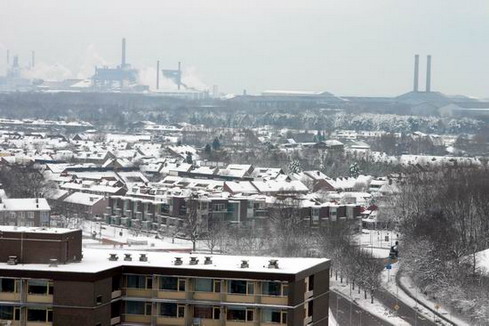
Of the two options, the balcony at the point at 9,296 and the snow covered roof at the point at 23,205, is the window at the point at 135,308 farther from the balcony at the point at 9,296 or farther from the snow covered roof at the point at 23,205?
the snow covered roof at the point at 23,205

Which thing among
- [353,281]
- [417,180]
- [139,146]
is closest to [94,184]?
[417,180]

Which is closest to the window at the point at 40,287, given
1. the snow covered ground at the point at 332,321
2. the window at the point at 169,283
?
the window at the point at 169,283

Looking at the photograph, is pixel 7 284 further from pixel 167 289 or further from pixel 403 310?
pixel 403 310

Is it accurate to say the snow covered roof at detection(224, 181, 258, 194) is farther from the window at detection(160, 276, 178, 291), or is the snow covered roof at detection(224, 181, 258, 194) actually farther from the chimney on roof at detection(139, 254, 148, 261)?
the window at detection(160, 276, 178, 291)

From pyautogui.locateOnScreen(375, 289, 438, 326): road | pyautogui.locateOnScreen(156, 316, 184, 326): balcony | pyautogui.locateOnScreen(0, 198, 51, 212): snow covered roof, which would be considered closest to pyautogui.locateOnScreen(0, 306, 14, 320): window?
pyautogui.locateOnScreen(156, 316, 184, 326): balcony

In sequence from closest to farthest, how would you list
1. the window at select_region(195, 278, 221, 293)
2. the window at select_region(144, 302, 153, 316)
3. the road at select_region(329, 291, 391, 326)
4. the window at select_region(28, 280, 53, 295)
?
1. the window at select_region(28, 280, 53, 295)
2. the window at select_region(195, 278, 221, 293)
3. the window at select_region(144, 302, 153, 316)
4. the road at select_region(329, 291, 391, 326)

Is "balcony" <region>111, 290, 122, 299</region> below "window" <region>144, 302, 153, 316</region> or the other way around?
the other way around
